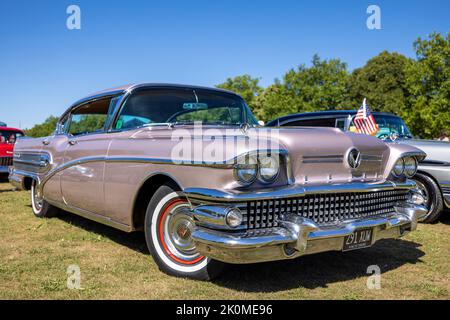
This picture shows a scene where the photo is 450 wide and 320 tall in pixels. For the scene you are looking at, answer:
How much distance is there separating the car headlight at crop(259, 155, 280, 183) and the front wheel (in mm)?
649

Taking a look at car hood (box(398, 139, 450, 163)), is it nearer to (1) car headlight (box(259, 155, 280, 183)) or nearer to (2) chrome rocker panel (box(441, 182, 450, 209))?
(2) chrome rocker panel (box(441, 182, 450, 209))

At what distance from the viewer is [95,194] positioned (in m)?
4.14

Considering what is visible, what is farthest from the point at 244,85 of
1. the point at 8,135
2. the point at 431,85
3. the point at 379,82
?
the point at 8,135

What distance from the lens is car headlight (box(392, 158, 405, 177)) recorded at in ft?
12.4

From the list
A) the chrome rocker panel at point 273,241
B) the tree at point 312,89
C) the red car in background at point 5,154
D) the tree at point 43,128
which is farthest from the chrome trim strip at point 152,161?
the tree at point 43,128

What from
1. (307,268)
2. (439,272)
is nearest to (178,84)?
(307,268)

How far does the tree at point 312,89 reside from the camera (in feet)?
89.1

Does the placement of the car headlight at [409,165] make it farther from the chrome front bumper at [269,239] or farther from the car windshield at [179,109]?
the car windshield at [179,109]

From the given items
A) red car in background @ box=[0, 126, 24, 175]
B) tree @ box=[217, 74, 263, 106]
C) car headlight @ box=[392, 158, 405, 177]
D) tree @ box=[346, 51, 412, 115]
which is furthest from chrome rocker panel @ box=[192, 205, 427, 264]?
tree @ box=[217, 74, 263, 106]

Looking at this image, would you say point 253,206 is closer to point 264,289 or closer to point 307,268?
point 264,289

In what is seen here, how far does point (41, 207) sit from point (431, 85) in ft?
57.5

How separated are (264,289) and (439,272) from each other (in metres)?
1.68

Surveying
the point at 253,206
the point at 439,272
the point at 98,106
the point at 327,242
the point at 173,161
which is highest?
the point at 98,106

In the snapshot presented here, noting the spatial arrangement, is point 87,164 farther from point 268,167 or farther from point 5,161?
point 5,161
